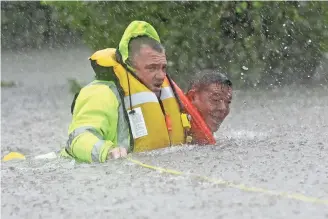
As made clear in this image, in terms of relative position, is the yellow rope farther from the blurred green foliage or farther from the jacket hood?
the blurred green foliage

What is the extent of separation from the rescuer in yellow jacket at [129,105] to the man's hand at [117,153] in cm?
12

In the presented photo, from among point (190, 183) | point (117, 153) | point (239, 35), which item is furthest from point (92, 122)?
point (239, 35)

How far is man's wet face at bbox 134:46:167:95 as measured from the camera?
5.60 meters

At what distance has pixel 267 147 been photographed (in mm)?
5223

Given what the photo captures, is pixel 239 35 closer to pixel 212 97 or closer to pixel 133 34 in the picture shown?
pixel 212 97

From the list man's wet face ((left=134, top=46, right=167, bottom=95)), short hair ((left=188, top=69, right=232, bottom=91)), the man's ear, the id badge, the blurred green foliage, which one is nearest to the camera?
the id badge

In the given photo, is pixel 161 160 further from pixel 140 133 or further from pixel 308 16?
pixel 308 16

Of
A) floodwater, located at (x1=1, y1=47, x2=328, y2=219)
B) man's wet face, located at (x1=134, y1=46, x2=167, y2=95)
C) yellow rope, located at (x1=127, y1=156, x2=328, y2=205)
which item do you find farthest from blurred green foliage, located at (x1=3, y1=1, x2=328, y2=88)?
yellow rope, located at (x1=127, y1=156, x2=328, y2=205)

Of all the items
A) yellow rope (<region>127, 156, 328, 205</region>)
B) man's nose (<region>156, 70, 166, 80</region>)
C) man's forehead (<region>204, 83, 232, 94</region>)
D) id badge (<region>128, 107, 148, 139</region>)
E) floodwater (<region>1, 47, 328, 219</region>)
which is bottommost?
floodwater (<region>1, 47, 328, 219</region>)

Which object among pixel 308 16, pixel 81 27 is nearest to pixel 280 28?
pixel 308 16

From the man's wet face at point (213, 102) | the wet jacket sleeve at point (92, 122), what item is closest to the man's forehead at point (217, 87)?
the man's wet face at point (213, 102)

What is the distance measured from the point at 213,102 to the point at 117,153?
1189 millimetres

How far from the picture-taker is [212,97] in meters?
5.88

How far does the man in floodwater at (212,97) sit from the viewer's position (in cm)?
587
